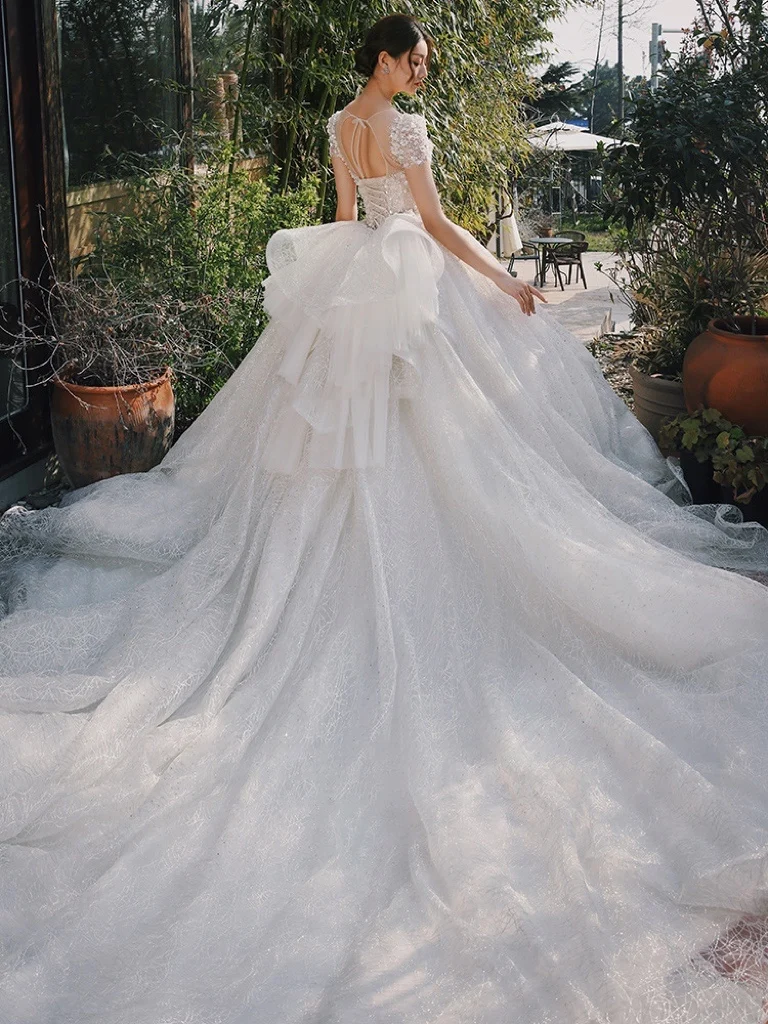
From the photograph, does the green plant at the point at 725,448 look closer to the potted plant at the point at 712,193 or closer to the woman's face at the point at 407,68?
the potted plant at the point at 712,193

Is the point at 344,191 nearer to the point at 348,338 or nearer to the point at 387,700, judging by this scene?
the point at 348,338

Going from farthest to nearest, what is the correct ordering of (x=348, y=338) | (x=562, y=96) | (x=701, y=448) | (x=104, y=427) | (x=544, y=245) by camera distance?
(x=562, y=96), (x=544, y=245), (x=701, y=448), (x=104, y=427), (x=348, y=338)

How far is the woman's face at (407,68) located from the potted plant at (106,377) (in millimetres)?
1304

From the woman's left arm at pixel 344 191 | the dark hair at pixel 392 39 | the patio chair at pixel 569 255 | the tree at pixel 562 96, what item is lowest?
the patio chair at pixel 569 255

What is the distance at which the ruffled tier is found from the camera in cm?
301

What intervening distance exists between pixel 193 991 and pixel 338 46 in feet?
15.7

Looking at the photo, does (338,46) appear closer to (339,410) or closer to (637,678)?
(339,410)

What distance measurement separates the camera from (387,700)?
2531 millimetres

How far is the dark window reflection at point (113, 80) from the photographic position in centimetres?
445

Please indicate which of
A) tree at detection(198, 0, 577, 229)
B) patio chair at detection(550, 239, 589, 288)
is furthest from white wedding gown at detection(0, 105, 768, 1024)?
patio chair at detection(550, 239, 589, 288)

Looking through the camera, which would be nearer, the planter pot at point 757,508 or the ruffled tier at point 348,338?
the ruffled tier at point 348,338

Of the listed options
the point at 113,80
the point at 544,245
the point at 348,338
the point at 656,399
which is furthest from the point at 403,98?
the point at 544,245

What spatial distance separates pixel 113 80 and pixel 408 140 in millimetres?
2099

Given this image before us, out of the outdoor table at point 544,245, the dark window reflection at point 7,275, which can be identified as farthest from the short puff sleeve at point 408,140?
the outdoor table at point 544,245
